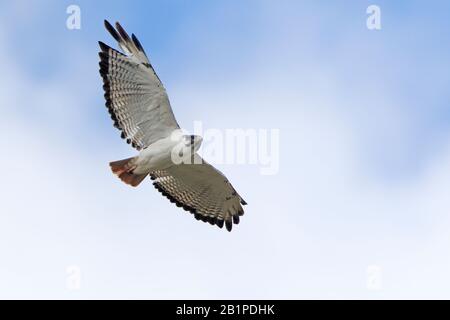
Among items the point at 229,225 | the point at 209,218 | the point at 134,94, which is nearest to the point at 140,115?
the point at 134,94

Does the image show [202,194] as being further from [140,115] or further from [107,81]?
[107,81]

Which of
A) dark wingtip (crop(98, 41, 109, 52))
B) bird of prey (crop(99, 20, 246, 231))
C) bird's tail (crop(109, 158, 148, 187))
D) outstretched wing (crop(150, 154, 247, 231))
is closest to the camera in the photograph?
bird of prey (crop(99, 20, 246, 231))

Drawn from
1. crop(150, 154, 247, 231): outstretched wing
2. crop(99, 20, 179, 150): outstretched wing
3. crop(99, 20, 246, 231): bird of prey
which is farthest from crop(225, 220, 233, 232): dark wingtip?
crop(99, 20, 179, 150): outstretched wing

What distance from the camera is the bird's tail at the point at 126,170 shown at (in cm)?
1511

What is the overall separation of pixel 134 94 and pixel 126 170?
1097mm

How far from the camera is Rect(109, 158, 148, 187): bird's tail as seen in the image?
1511cm

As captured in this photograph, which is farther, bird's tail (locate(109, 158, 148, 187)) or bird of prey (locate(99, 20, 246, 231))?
bird's tail (locate(109, 158, 148, 187))

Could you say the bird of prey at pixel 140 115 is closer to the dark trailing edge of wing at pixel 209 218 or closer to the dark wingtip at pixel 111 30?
Answer: the dark wingtip at pixel 111 30

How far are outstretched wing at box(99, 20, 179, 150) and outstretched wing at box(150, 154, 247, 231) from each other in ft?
2.91

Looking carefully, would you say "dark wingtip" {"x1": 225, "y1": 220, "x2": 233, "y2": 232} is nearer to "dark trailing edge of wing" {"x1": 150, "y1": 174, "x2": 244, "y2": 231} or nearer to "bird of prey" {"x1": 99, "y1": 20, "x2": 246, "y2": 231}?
"dark trailing edge of wing" {"x1": 150, "y1": 174, "x2": 244, "y2": 231}
